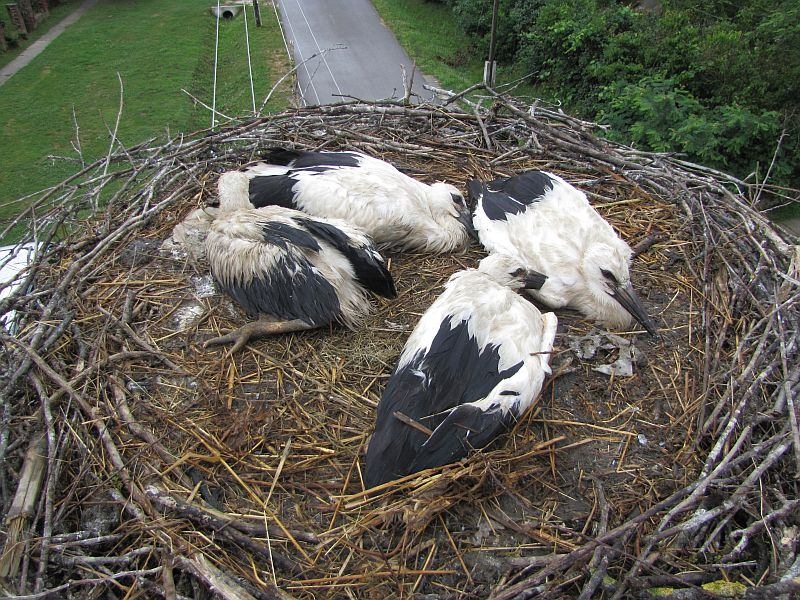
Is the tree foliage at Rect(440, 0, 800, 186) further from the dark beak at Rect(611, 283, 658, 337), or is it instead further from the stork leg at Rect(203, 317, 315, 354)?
the stork leg at Rect(203, 317, 315, 354)

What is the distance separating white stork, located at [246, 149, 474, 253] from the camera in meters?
3.16

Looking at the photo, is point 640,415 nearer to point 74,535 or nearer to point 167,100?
point 74,535

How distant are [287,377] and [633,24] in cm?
774

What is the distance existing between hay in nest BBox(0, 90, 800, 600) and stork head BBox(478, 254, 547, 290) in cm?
23

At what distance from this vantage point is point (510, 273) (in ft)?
9.28

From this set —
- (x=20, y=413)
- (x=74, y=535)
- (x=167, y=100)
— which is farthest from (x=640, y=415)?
(x=167, y=100)

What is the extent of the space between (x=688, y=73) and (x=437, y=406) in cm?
630

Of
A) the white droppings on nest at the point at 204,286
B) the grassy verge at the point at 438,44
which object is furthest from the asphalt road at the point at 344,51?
the white droppings on nest at the point at 204,286

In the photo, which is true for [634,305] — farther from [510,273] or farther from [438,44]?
[438,44]

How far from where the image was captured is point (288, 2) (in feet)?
51.9

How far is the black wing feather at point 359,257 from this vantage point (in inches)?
112

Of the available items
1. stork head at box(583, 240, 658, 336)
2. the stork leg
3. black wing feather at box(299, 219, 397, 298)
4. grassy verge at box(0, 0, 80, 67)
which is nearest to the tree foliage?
stork head at box(583, 240, 658, 336)

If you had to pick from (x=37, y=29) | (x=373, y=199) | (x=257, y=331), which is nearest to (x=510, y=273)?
(x=373, y=199)

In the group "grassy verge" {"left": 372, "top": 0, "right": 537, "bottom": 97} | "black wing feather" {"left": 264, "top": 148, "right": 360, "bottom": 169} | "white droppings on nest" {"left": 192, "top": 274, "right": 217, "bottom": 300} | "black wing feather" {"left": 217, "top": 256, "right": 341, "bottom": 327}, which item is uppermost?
"black wing feather" {"left": 264, "top": 148, "right": 360, "bottom": 169}
